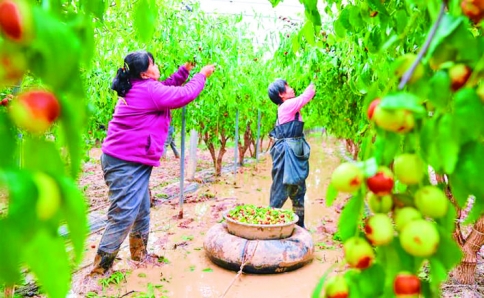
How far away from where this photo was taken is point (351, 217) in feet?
1.85

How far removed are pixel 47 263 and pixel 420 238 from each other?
0.39 metres

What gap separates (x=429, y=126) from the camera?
522 mm

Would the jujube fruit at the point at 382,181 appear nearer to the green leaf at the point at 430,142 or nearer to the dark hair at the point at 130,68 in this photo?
→ the green leaf at the point at 430,142

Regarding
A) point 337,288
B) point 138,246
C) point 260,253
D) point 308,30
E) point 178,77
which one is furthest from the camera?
point 178,77

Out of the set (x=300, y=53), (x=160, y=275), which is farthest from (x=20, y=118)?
(x=300, y=53)

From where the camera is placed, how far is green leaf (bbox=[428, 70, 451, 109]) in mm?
521

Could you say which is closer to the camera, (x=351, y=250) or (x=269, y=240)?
(x=351, y=250)

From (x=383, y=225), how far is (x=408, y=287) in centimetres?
7

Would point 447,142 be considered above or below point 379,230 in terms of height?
above

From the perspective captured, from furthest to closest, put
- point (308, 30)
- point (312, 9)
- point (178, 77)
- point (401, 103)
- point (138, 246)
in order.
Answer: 1. point (178, 77)
2. point (138, 246)
3. point (308, 30)
4. point (312, 9)
5. point (401, 103)

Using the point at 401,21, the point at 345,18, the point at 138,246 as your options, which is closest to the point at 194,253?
the point at 138,246

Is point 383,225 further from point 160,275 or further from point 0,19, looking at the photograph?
point 160,275

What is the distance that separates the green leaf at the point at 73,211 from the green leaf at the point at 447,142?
1.27ft

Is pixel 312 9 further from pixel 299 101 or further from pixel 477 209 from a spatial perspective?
pixel 299 101
